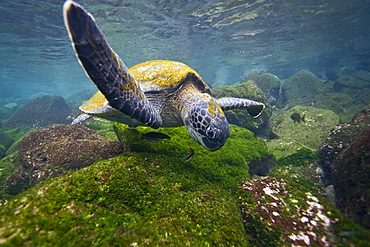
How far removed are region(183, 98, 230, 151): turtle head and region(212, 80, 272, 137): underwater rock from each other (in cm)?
594

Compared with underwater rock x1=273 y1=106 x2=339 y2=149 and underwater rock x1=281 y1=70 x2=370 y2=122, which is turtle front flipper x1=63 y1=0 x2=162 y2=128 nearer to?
underwater rock x1=273 y1=106 x2=339 y2=149

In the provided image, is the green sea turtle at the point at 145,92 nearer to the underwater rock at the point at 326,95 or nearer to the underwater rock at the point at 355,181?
the underwater rock at the point at 355,181

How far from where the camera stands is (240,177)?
3449 millimetres

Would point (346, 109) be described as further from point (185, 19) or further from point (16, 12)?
point (16, 12)

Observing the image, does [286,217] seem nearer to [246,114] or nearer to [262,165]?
[262,165]

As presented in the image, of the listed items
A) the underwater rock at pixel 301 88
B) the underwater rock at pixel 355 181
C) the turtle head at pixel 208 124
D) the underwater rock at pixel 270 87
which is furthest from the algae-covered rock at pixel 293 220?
the underwater rock at pixel 301 88

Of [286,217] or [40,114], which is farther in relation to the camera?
[40,114]

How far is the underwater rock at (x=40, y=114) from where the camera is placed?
17094 millimetres

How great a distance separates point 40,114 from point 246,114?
75.0ft

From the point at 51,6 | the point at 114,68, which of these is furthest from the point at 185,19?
the point at 114,68

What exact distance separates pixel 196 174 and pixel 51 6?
18.8 meters

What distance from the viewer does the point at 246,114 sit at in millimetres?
9047

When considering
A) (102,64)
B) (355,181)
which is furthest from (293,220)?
(102,64)

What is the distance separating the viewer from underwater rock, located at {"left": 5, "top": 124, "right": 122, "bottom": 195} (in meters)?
3.77
